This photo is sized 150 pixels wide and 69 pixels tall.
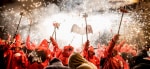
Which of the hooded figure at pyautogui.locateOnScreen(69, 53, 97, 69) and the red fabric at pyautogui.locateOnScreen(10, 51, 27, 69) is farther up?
the hooded figure at pyautogui.locateOnScreen(69, 53, 97, 69)

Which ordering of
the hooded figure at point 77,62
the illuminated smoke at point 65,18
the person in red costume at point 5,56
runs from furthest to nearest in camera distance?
the illuminated smoke at point 65,18
the person in red costume at point 5,56
the hooded figure at point 77,62

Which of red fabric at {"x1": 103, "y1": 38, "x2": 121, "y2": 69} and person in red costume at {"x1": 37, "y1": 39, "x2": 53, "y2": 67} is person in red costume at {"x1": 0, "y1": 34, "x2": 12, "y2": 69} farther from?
red fabric at {"x1": 103, "y1": 38, "x2": 121, "y2": 69}

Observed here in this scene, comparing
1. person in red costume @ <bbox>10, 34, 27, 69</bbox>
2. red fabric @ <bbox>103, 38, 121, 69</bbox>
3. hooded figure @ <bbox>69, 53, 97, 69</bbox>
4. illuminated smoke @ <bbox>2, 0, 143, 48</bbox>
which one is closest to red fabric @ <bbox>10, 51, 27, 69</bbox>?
person in red costume @ <bbox>10, 34, 27, 69</bbox>

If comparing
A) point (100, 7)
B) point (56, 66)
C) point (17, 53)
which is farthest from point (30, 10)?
point (56, 66)

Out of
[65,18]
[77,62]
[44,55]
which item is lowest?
[65,18]

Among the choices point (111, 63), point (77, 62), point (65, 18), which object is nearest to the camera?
point (77, 62)

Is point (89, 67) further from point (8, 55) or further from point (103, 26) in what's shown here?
point (103, 26)

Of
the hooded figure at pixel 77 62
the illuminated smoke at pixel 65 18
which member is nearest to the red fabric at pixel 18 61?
the hooded figure at pixel 77 62

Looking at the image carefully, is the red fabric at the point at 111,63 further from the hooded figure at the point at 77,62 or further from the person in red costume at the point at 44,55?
the hooded figure at the point at 77,62

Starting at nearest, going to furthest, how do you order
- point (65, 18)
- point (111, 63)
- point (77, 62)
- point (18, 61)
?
point (77, 62)
point (111, 63)
point (18, 61)
point (65, 18)

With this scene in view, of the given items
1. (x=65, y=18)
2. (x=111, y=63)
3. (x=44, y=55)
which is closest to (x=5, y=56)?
(x=44, y=55)

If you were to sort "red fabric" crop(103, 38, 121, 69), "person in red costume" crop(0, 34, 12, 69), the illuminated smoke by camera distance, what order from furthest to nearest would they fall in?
the illuminated smoke → "person in red costume" crop(0, 34, 12, 69) → "red fabric" crop(103, 38, 121, 69)

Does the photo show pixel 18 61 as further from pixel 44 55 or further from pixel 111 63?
pixel 111 63

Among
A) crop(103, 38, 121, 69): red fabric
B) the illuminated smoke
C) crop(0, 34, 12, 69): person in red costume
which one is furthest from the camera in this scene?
the illuminated smoke
